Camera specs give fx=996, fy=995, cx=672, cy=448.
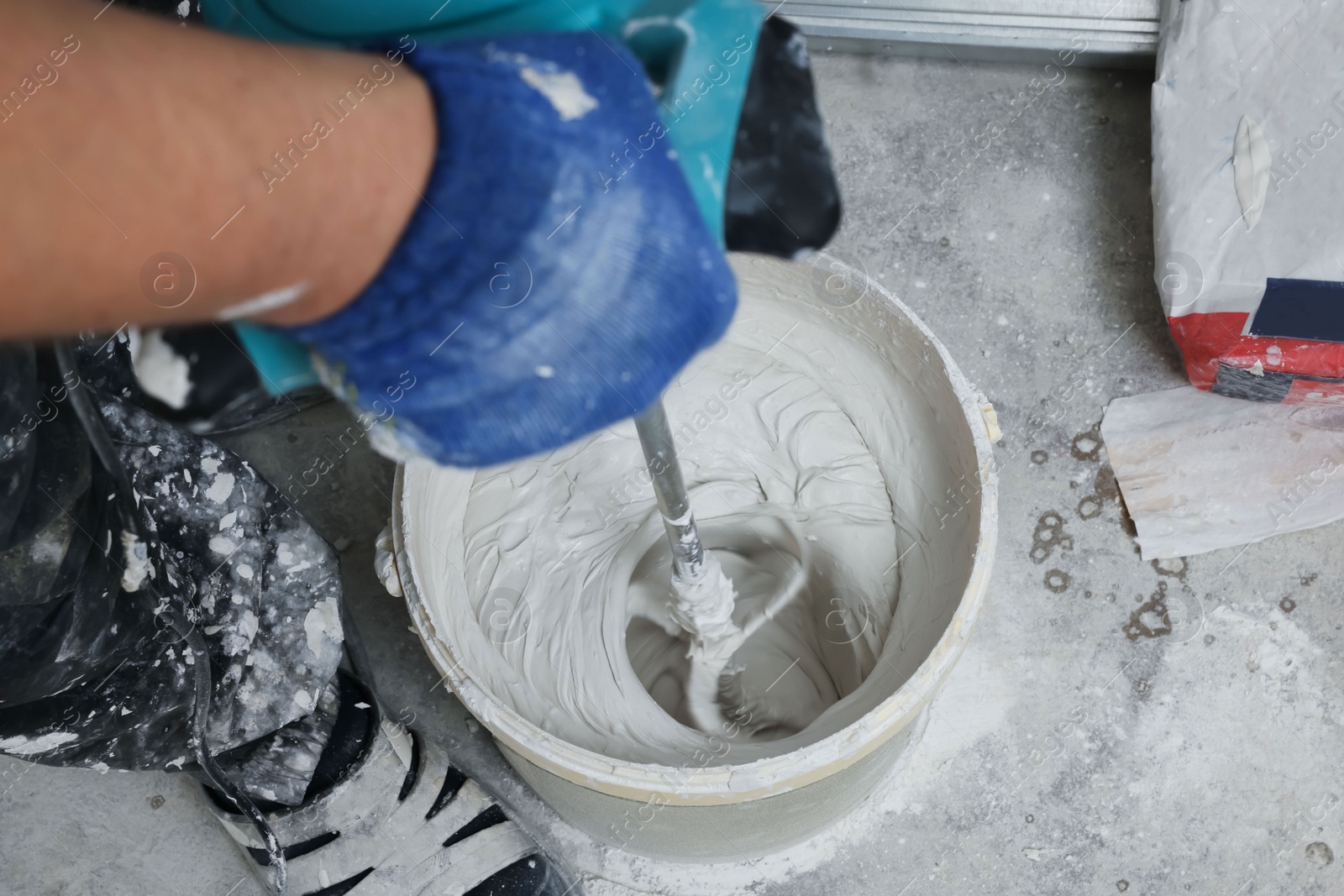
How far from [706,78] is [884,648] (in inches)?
27.3

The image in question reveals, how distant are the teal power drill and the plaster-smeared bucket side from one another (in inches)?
16.3

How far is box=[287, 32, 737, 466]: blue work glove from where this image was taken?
0.40m

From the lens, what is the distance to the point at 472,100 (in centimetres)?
40

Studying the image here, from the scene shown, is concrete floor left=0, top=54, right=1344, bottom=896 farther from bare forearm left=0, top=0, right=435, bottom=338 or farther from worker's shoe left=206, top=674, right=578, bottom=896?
bare forearm left=0, top=0, right=435, bottom=338

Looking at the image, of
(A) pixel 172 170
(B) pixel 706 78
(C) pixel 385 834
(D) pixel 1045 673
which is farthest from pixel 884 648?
(A) pixel 172 170

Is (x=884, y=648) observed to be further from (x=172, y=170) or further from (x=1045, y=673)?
(x=172, y=170)

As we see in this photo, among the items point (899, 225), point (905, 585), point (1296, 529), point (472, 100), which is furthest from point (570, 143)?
point (1296, 529)

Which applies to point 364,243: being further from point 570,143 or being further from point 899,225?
point 899,225

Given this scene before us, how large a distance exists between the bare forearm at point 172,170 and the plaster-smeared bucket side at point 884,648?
52 cm

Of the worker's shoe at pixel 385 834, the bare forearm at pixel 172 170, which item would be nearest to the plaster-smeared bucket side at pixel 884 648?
the worker's shoe at pixel 385 834

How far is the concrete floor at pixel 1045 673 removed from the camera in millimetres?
1199

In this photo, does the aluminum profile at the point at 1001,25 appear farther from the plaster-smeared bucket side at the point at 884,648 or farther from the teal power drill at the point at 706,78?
the teal power drill at the point at 706,78

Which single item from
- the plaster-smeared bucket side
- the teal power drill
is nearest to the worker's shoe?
the plaster-smeared bucket side

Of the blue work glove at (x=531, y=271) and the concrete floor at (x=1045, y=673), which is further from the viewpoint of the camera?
the concrete floor at (x=1045, y=673)
